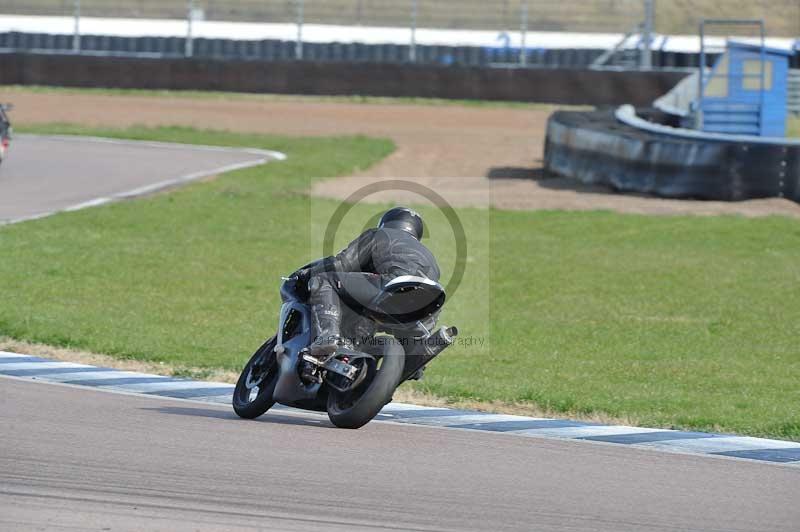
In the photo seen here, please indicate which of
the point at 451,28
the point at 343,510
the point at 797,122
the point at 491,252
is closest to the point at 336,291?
the point at 343,510

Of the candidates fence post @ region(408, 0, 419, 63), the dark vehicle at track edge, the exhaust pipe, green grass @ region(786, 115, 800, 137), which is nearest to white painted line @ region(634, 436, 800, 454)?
the exhaust pipe

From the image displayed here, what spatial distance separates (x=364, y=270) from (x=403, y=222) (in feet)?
1.06

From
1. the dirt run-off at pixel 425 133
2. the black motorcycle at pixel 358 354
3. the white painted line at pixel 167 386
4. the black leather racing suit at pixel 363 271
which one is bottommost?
the dirt run-off at pixel 425 133

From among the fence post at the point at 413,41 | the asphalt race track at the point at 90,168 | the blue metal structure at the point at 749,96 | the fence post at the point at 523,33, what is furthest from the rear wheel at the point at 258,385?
the fence post at the point at 413,41

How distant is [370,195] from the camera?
63.1 feet

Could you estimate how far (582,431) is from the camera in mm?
7094

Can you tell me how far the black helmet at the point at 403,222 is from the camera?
699 centimetres

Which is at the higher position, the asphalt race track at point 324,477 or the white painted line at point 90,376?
the asphalt race track at point 324,477

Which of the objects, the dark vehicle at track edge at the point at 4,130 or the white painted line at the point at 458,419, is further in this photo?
the dark vehicle at track edge at the point at 4,130

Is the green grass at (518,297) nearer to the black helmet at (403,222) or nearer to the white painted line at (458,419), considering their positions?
the white painted line at (458,419)

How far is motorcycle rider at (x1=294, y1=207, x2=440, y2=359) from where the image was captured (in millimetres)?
6711

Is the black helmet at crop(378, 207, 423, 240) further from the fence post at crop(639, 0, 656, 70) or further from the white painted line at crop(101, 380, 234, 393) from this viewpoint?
the fence post at crop(639, 0, 656, 70)

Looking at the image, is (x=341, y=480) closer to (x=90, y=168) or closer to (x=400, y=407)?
(x=400, y=407)

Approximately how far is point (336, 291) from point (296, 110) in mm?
26410
